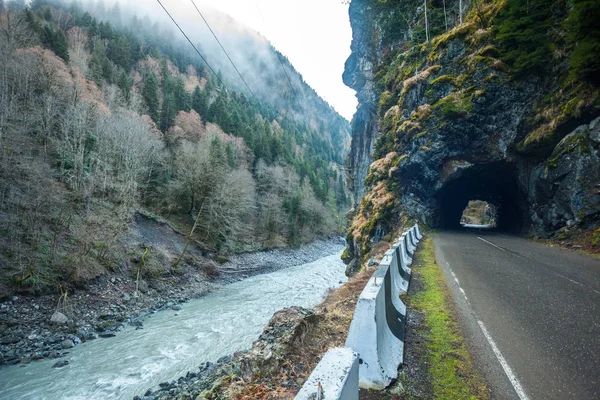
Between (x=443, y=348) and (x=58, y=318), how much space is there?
15.9 m

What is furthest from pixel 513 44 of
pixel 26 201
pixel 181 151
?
pixel 181 151

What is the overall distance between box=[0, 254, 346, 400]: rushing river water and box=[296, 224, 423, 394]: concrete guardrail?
846 cm

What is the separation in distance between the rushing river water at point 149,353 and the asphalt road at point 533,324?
Answer: 7.66 metres

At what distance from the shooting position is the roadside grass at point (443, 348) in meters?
3.15

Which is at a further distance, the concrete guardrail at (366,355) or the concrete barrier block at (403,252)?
the concrete barrier block at (403,252)

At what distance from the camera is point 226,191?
29.0 metres

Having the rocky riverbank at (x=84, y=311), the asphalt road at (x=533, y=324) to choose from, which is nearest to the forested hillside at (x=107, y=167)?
the rocky riverbank at (x=84, y=311)

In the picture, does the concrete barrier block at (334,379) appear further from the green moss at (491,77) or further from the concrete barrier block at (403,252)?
the green moss at (491,77)

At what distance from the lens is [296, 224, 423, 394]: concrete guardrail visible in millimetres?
1784

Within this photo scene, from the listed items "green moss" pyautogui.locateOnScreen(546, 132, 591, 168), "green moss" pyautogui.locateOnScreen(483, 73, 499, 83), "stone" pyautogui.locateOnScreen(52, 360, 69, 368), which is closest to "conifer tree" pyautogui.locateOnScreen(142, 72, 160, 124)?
"stone" pyautogui.locateOnScreen(52, 360, 69, 368)

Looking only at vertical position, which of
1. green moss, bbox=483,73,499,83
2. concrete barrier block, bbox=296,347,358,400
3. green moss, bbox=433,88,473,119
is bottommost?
concrete barrier block, bbox=296,347,358,400

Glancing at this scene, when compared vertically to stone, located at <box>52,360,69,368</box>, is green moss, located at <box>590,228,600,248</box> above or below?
above

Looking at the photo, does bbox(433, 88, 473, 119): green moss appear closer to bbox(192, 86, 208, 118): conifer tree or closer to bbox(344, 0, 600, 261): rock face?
bbox(344, 0, 600, 261): rock face

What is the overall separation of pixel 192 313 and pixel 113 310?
4044 mm
